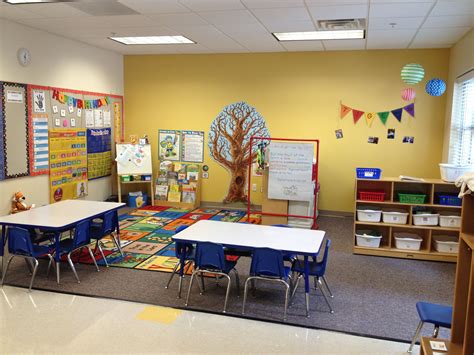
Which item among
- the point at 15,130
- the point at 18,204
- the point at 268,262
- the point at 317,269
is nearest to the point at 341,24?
the point at 317,269

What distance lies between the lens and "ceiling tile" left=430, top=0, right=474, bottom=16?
14.9 ft

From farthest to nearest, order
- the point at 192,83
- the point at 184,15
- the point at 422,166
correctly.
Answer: the point at 192,83, the point at 422,166, the point at 184,15

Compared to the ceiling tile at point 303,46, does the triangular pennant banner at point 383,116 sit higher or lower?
lower

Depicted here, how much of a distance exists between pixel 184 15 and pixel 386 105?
13.1 ft

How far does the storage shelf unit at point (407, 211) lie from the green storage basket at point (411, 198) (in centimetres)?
5

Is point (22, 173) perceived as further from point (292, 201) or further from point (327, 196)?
point (327, 196)

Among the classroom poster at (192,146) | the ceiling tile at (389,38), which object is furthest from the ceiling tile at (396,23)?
the classroom poster at (192,146)

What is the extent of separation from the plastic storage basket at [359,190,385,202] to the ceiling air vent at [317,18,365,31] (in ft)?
7.39

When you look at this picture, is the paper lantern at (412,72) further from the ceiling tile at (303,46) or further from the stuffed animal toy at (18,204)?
the stuffed animal toy at (18,204)

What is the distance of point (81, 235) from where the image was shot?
Answer: 4.59m

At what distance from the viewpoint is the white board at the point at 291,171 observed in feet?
21.3

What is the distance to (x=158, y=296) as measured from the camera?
4.24 meters

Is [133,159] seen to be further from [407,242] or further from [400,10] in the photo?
[400,10]

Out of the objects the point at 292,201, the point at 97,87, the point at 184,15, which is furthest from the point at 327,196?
the point at 97,87
